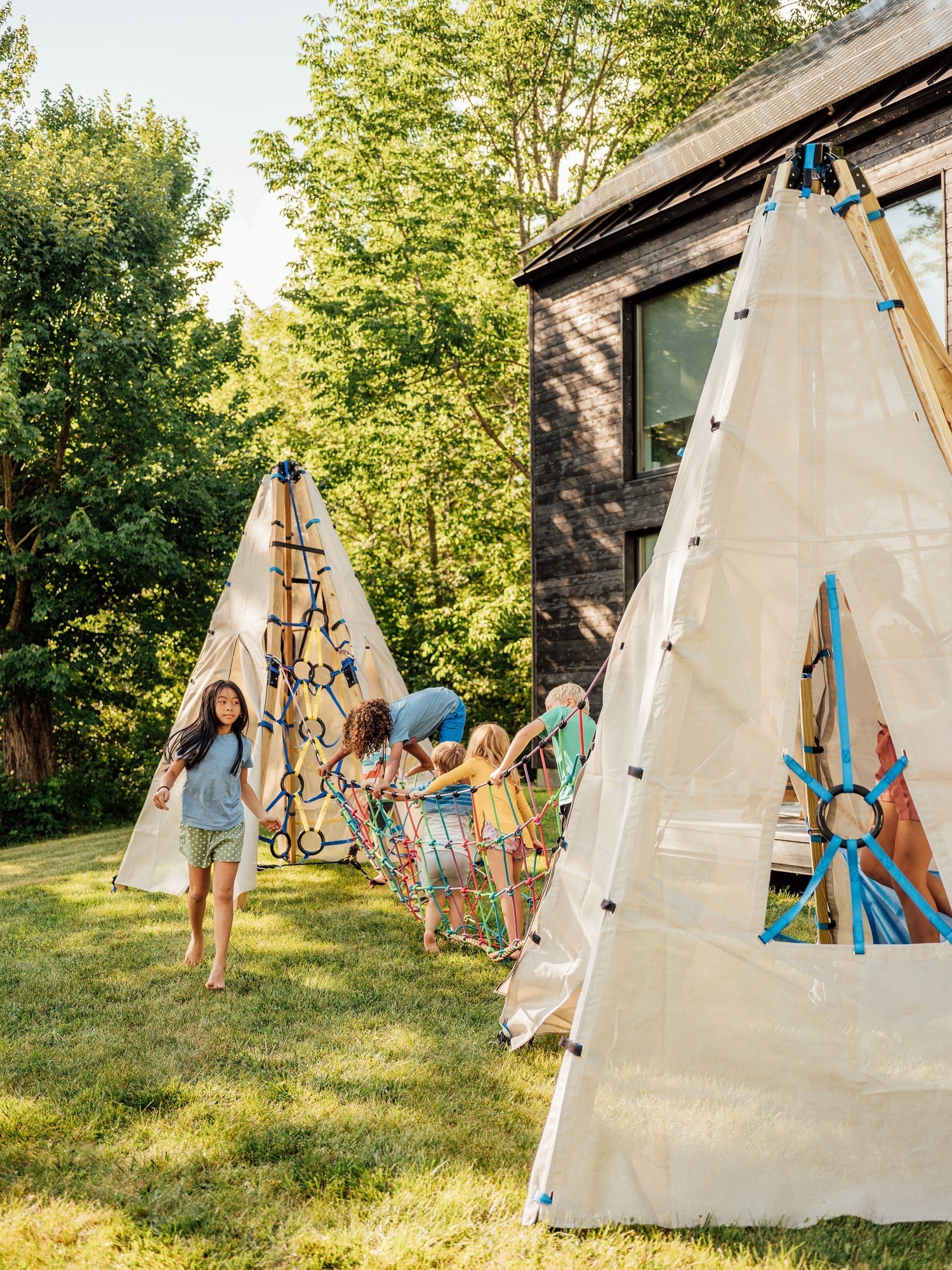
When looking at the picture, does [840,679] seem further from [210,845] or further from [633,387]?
[633,387]

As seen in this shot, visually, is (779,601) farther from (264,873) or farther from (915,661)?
(264,873)

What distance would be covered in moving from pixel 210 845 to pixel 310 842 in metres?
3.10

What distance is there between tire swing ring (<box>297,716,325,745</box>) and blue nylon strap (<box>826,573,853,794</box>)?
4.70 metres

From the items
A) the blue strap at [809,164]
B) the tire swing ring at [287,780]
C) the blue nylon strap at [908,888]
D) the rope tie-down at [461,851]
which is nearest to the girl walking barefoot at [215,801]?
the rope tie-down at [461,851]

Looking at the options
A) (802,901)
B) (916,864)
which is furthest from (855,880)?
(916,864)

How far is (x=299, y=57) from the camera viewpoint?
18.8m

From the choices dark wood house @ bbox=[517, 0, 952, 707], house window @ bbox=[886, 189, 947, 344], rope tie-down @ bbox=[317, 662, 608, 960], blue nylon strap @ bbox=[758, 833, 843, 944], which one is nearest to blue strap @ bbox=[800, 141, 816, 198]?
blue nylon strap @ bbox=[758, 833, 843, 944]

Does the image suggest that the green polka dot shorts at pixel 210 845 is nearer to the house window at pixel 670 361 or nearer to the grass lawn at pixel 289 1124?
the grass lawn at pixel 289 1124

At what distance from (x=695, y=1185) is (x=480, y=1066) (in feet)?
4.07

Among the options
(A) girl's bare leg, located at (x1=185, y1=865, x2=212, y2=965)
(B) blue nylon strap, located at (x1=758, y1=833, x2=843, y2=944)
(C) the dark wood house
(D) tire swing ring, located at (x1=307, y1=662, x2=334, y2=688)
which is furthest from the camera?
(C) the dark wood house

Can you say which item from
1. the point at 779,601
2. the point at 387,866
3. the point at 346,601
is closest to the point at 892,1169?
the point at 779,601

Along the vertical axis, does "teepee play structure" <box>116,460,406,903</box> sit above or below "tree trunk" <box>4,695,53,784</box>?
above

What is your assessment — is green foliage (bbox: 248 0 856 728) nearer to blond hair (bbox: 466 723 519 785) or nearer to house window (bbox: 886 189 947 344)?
house window (bbox: 886 189 947 344)

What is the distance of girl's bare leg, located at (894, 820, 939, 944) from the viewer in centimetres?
361
